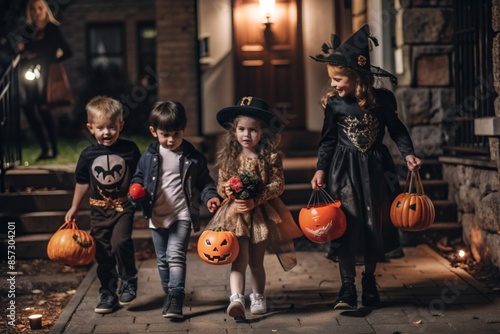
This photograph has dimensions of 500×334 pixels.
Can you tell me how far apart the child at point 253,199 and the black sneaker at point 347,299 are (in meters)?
0.43

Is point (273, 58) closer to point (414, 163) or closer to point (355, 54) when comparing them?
point (355, 54)

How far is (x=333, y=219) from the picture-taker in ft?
16.8

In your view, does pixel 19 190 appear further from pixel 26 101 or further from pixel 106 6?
pixel 106 6

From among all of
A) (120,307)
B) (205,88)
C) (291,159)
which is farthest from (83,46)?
(120,307)

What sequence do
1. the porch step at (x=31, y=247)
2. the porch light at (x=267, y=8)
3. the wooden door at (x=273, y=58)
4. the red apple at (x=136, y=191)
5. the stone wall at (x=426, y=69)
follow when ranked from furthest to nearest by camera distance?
the wooden door at (x=273, y=58) < the porch light at (x=267, y=8) < the stone wall at (x=426, y=69) < the porch step at (x=31, y=247) < the red apple at (x=136, y=191)

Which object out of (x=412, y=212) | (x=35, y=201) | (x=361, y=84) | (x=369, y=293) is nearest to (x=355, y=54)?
(x=361, y=84)

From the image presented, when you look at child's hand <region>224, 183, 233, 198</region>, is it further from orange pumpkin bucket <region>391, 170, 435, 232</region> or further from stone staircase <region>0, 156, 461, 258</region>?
stone staircase <region>0, 156, 461, 258</region>

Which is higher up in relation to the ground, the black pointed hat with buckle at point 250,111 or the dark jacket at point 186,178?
the black pointed hat with buckle at point 250,111

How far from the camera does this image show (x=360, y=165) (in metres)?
5.45

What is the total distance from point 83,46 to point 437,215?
1235 cm

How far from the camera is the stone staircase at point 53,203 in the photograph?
24.9ft

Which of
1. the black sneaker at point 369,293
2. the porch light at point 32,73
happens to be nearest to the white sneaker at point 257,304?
the black sneaker at point 369,293

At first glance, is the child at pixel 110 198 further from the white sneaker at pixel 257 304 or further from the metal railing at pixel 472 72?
the metal railing at pixel 472 72

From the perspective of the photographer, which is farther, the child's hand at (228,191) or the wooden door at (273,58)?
the wooden door at (273,58)
